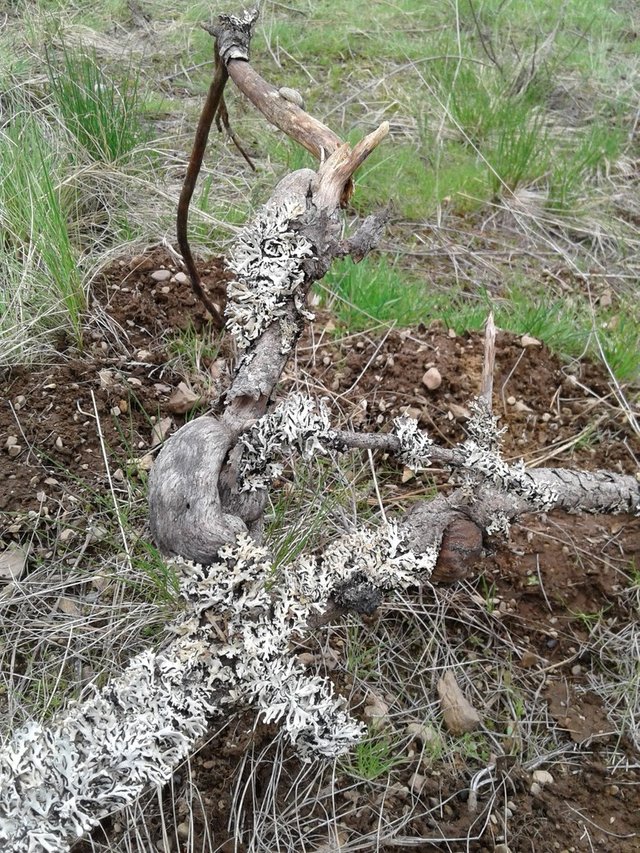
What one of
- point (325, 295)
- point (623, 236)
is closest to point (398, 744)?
point (325, 295)

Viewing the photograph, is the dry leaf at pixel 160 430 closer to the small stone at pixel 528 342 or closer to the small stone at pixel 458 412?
the small stone at pixel 458 412

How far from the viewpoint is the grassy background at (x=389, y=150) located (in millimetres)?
2195

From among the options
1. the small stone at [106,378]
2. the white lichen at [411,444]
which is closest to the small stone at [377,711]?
the white lichen at [411,444]

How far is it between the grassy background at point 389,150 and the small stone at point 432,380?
0.25 m

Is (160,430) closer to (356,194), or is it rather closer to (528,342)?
(528,342)

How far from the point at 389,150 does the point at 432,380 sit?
5.26ft

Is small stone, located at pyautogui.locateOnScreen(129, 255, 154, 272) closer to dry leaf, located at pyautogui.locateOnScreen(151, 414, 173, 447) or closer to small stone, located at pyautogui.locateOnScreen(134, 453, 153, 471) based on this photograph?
dry leaf, located at pyautogui.locateOnScreen(151, 414, 173, 447)

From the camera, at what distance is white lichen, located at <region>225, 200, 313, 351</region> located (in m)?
1.21

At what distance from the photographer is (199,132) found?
4.67 ft

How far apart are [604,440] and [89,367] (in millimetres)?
1454

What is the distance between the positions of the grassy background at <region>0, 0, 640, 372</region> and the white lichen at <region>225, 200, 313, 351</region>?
88 cm

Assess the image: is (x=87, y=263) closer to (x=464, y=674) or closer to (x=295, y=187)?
(x=295, y=187)

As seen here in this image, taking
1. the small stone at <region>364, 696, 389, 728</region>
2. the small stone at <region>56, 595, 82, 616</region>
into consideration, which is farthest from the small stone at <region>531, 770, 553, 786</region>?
the small stone at <region>56, 595, 82, 616</region>

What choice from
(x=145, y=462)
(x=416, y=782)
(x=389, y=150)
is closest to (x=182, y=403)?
(x=145, y=462)
